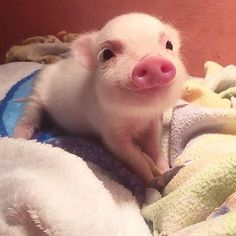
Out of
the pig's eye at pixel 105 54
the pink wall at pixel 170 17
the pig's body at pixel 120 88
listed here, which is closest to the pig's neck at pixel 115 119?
the pig's body at pixel 120 88

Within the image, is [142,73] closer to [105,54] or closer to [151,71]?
[151,71]

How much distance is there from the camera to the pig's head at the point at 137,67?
908 mm

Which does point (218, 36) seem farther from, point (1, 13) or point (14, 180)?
point (14, 180)

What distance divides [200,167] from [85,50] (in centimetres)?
40

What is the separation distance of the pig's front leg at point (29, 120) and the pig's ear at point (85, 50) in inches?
9.4

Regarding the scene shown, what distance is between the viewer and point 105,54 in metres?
1.04

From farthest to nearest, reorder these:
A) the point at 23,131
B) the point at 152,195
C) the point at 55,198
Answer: the point at 23,131 < the point at 152,195 < the point at 55,198

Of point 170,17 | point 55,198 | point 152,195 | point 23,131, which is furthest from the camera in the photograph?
point 170,17

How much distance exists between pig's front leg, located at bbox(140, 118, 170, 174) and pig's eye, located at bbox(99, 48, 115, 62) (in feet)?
0.80

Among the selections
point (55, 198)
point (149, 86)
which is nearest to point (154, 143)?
point (149, 86)

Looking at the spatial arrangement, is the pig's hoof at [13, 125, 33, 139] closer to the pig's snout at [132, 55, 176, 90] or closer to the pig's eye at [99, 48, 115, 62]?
the pig's eye at [99, 48, 115, 62]

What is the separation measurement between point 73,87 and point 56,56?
0.55 meters

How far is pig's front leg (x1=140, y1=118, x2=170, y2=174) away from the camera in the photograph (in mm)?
1181

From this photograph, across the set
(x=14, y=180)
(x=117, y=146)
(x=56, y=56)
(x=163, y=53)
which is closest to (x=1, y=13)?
(x=56, y=56)
